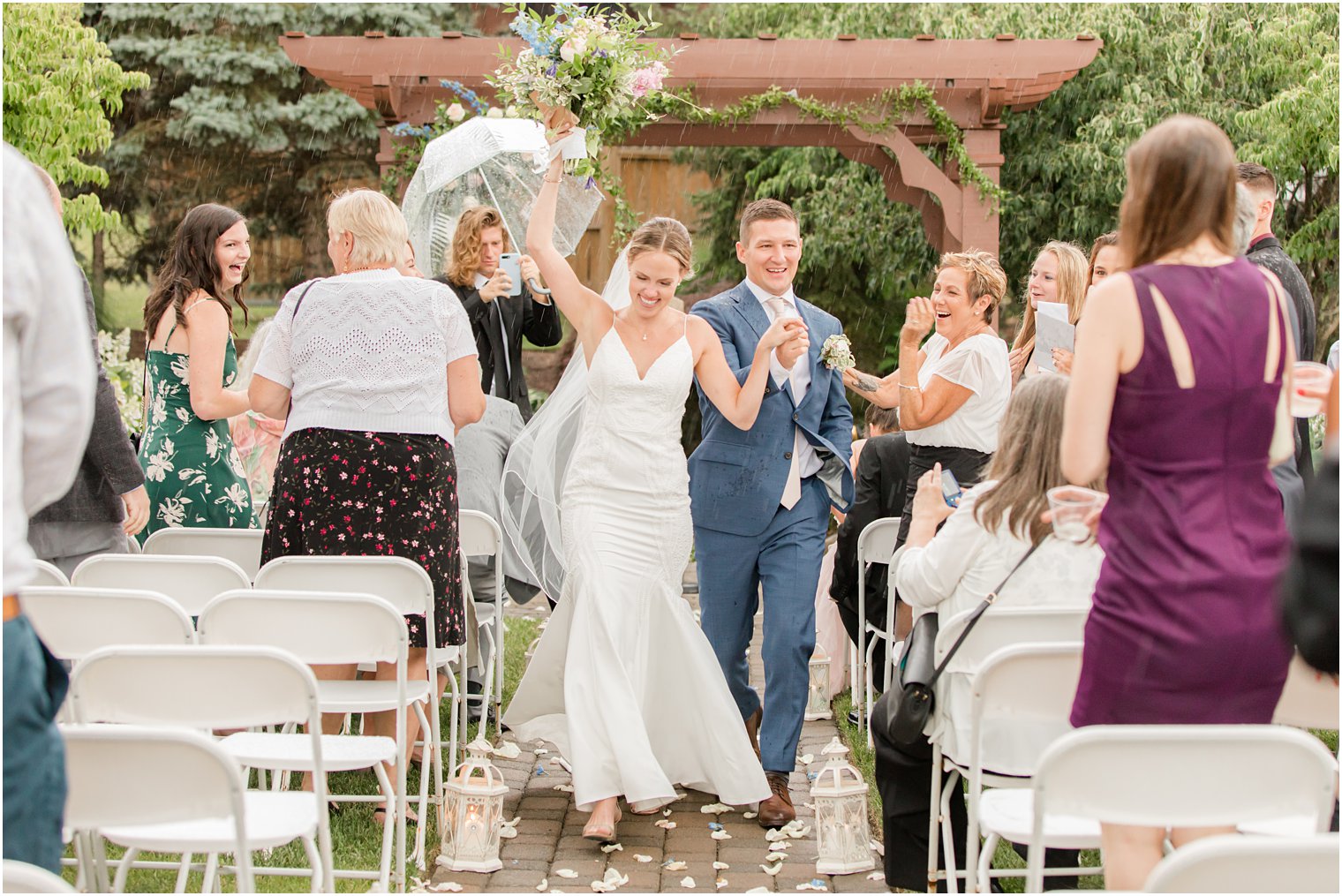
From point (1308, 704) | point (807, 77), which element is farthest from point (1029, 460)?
point (807, 77)

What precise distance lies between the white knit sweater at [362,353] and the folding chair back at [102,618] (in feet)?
3.48

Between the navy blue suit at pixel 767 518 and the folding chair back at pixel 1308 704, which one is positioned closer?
the folding chair back at pixel 1308 704

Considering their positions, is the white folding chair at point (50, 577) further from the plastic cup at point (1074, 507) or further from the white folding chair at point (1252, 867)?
the white folding chair at point (1252, 867)

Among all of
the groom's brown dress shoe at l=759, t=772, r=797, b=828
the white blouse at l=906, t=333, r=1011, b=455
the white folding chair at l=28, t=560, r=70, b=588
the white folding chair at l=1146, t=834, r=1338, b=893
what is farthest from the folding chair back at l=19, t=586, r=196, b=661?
the white blouse at l=906, t=333, r=1011, b=455

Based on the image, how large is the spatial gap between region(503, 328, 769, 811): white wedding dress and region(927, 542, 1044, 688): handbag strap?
1290 millimetres

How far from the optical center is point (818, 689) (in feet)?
20.6

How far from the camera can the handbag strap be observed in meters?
3.42

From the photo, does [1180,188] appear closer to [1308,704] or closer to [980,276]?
[1308,704]

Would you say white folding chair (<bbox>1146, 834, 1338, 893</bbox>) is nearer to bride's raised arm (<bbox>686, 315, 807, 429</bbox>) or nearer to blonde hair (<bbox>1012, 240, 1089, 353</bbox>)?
bride's raised arm (<bbox>686, 315, 807, 429</bbox>)

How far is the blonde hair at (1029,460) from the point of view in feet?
11.3

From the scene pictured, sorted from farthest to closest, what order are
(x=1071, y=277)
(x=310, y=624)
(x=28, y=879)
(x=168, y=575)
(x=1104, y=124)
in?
(x=1104, y=124) < (x=1071, y=277) < (x=168, y=575) < (x=310, y=624) < (x=28, y=879)

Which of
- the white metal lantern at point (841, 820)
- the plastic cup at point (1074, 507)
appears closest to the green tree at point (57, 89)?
the white metal lantern at point (841, 820)

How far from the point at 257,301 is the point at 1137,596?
20.3 m

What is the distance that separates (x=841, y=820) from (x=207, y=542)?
8.27 feet
